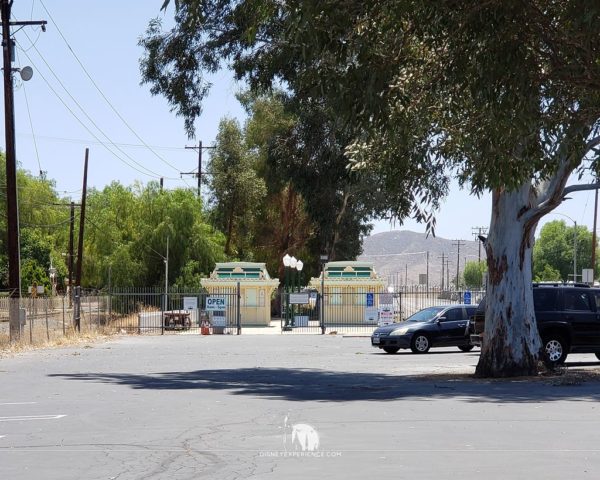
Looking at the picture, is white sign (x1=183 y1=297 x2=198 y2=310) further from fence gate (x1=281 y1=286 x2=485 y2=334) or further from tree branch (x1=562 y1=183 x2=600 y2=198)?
tree branch (x1=562 y1=183 x2=600 y2=198)

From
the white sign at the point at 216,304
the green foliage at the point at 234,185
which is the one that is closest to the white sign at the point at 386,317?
the white sign at the point at 216,304

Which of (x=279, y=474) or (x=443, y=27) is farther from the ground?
(x=443, y=27)

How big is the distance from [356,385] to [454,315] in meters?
13.9

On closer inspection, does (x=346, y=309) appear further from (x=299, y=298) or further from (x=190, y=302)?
(x=190, y=302)

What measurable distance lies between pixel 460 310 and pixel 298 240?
38.1m

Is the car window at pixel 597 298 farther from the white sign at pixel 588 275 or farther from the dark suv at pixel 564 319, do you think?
the white sign at pixel 588 275

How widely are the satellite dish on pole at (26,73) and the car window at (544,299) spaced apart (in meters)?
18.2

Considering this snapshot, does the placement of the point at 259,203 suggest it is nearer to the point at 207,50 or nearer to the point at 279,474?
the point at 207,50

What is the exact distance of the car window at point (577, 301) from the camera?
25875 millimetres

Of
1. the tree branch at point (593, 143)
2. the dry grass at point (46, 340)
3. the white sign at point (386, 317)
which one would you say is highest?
the tree branch at point (593, 143)

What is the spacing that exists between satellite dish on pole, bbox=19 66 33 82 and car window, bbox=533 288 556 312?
18225 millimetres

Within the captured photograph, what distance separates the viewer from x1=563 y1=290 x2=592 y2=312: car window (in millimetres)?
25875

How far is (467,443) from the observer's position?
36.9ft

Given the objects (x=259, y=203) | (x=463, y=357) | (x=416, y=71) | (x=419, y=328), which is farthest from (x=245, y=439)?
(x=259, y=203)
